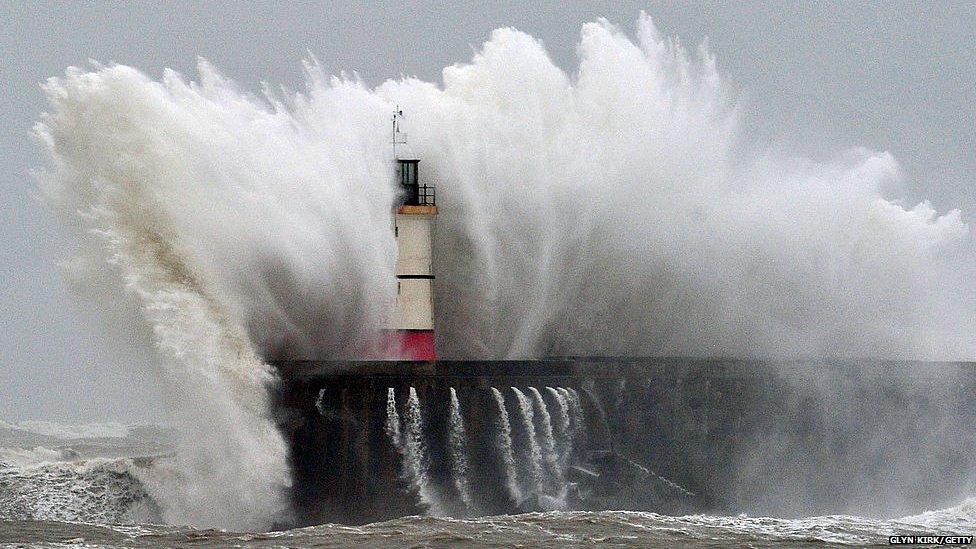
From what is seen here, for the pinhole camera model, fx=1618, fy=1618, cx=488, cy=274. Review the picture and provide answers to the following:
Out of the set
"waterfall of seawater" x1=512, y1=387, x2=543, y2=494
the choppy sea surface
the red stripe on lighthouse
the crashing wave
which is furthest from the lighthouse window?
the crashing wave

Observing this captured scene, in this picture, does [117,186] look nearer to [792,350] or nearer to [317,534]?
[317,534]

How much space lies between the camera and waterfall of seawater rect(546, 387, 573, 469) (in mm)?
32969

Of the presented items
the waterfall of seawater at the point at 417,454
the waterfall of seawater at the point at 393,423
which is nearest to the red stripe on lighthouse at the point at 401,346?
the waterfall of seawater at the point at 417,454

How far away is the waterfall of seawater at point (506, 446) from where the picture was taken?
3173cm

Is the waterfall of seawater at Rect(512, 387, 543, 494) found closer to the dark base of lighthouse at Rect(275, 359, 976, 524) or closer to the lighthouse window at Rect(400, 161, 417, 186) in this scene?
the dark base of lighthouse at Rect(275, 359, 976, 524)

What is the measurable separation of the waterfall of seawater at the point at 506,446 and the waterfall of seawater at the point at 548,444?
35.3 inches

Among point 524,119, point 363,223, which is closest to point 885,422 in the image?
point 524,119

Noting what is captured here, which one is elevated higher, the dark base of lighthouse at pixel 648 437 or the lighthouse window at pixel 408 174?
the lighthouse window at pixel 408 174

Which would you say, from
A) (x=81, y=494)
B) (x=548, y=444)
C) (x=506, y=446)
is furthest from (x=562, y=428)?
(x=81, y=494)

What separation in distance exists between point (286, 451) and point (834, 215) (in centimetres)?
2149

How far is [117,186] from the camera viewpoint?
1204 inches

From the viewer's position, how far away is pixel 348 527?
28953 millimetres

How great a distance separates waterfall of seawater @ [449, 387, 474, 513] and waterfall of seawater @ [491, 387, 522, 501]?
2.94 feet

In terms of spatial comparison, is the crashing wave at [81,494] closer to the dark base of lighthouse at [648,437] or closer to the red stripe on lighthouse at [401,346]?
the dark base of lighthouse at [648,437]
